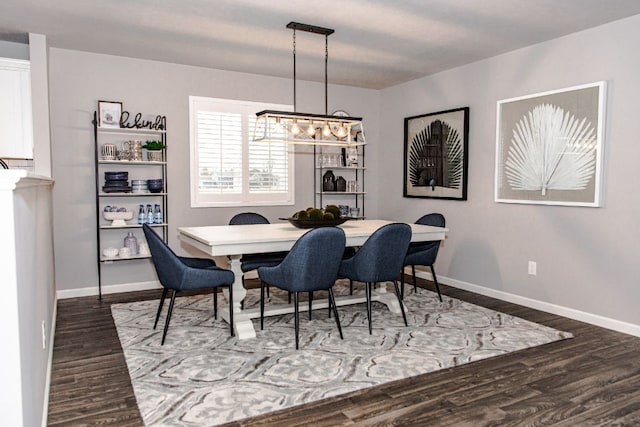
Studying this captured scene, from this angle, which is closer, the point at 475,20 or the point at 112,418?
the point at 112,418

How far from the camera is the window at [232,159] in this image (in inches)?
215

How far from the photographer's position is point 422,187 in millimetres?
5906

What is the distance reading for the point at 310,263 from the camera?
336 cm

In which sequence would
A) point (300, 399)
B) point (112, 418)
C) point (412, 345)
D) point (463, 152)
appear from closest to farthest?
1. point (112, 418)
2. point (300, 399)
3. point (412, 345)
4. point (463, 152)

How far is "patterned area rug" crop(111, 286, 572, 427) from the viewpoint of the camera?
2619mm

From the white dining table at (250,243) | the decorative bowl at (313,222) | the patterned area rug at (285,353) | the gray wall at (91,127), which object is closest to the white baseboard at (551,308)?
the patterned area rug at (285,353)

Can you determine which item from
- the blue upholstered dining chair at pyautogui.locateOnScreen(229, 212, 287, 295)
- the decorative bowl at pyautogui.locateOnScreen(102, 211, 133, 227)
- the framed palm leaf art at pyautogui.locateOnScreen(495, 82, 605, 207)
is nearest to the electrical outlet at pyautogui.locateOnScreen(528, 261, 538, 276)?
the framed palm leaf art at pyautogui.locateOnScreen(495, 82, 605, 207)

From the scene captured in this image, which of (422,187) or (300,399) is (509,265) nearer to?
(422,187)

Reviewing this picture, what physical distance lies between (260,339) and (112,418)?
52.3 inches

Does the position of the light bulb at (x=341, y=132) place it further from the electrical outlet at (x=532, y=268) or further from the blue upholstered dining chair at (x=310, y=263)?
the electrical outlet at (x=532, y=268)

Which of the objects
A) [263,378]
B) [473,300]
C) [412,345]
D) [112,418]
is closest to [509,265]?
[473,300]

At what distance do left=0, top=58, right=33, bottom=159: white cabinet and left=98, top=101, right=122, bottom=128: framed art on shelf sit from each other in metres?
0.71

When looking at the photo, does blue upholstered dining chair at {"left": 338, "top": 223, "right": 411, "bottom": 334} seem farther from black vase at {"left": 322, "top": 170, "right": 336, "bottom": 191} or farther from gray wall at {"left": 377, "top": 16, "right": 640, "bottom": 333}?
black vase at {"left": 322, "top": 170, "right": 336, "bottom": 191}

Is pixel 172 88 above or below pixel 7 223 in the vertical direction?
above
